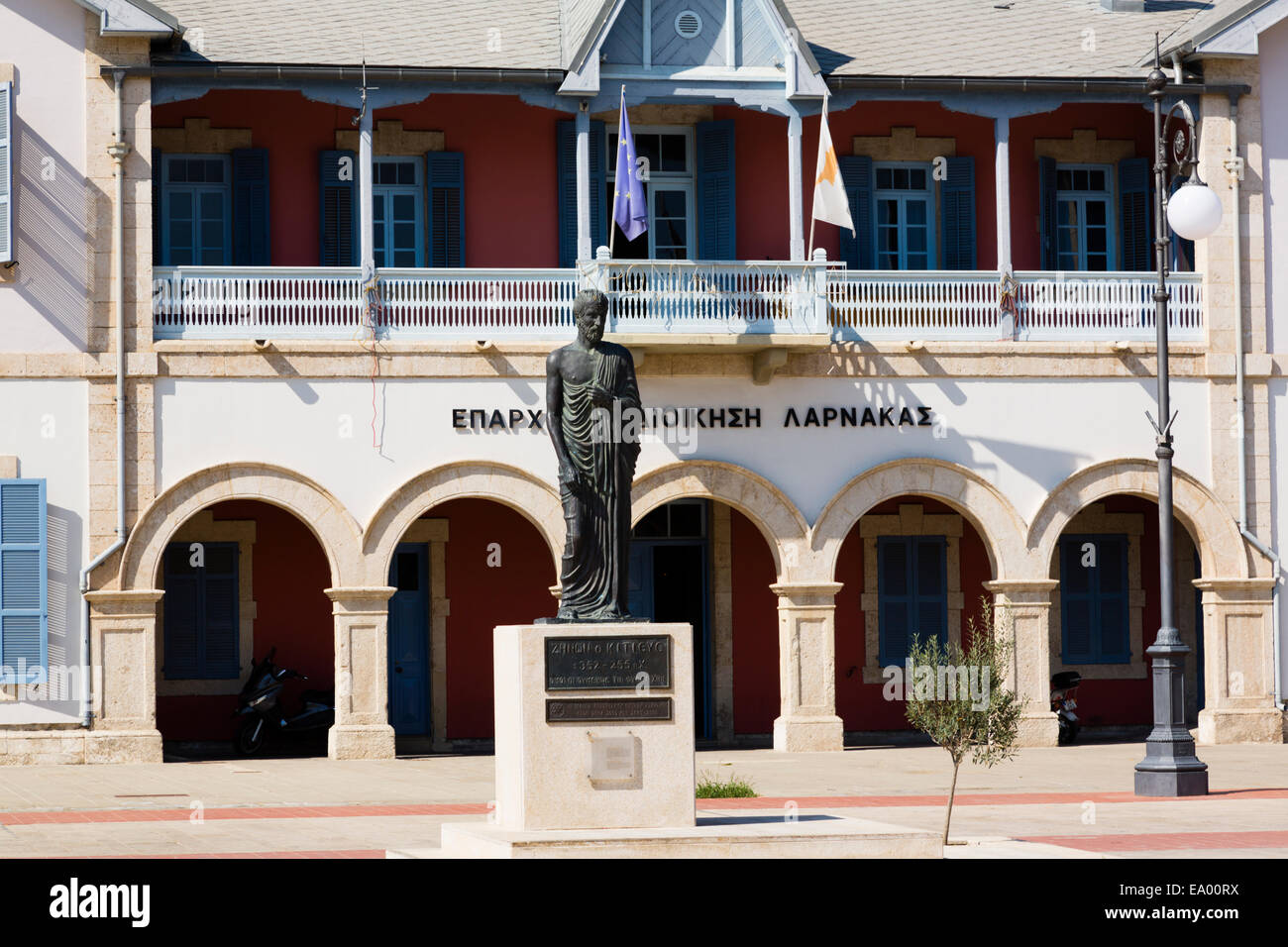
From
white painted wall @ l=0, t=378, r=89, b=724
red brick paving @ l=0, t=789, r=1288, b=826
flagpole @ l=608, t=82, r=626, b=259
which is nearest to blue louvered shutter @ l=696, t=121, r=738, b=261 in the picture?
flagpole @ l=608, t=82, r=626, b=259

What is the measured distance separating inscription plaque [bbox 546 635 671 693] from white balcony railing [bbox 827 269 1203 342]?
469 inches

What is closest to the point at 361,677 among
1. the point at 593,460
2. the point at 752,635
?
the point at 752,635

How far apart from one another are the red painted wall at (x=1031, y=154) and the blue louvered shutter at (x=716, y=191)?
3.76 meters

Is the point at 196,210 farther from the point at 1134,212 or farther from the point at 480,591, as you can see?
the point at 1134,212

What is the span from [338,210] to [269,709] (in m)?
6.00

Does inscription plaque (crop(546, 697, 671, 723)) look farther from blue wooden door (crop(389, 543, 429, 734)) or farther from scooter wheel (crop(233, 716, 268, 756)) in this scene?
blue wooden door (crop(389, 543, 429, 734))

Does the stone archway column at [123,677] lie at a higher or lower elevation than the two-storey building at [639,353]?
lower

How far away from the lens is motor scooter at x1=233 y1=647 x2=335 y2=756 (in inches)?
977

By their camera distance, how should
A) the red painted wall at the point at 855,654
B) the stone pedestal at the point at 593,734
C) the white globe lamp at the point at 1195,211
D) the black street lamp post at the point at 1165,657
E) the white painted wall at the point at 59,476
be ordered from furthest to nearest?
the red painted wall at the point at 855,654, the white painted wall at the point at 59,476, the black street lamp post at the point at 1165,657, the white globe lamp at the point at 1195,211, the stone pedestal at the point at 593,734

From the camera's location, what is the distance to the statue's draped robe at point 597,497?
1414 cm

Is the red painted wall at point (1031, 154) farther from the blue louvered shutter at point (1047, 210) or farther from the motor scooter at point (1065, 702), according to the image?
the motor scooter at point (1065, 702)

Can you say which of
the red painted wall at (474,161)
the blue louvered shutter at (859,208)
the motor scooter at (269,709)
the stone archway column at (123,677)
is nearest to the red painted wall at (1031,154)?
the blue louvered shutter at (859,208)

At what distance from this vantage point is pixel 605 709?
1357cm

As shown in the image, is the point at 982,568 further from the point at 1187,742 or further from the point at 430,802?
the point at 430,802
